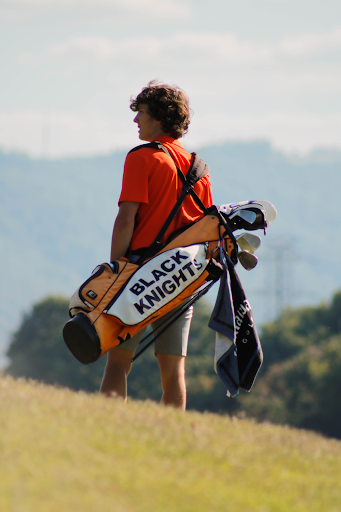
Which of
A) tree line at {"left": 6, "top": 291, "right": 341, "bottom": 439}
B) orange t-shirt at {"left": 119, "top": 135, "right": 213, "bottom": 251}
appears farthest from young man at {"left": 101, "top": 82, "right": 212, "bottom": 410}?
tree line at {"left": 6, "top": 291, "right": 341, "bottom": 439}

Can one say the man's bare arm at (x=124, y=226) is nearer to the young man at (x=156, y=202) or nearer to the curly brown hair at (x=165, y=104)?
the young man at (x=156, y=202)

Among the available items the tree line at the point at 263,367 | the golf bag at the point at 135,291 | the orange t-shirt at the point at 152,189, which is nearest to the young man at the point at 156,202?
the orange t-shirt at the point at 152,189

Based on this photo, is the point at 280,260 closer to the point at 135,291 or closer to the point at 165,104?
the point at 165,104

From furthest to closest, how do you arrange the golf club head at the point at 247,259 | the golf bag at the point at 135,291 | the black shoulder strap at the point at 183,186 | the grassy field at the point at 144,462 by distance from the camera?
the golf club head at the point at 247,259 → the black shoulder strap at the point at 183,186 → the golf bag at the point at 135,291 → the grassy field at the point at 144,462

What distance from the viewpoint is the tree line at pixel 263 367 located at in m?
44.3

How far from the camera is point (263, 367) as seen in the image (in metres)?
54.9

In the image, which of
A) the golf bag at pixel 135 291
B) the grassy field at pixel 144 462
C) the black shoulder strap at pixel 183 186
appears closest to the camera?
the grassy field at pixel 144 462

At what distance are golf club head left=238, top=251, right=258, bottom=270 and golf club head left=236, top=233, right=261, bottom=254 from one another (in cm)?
10

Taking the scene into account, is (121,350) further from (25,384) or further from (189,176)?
(189,176)

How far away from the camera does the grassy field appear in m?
2.94

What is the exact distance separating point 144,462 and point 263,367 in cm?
5283

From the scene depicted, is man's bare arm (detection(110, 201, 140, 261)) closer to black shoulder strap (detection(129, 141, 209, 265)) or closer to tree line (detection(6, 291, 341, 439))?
black shoulder strap (detection(129, 141, 209, 265))

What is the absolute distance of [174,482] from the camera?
10.5 feet

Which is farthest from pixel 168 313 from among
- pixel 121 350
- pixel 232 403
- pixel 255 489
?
pixel 232 403
